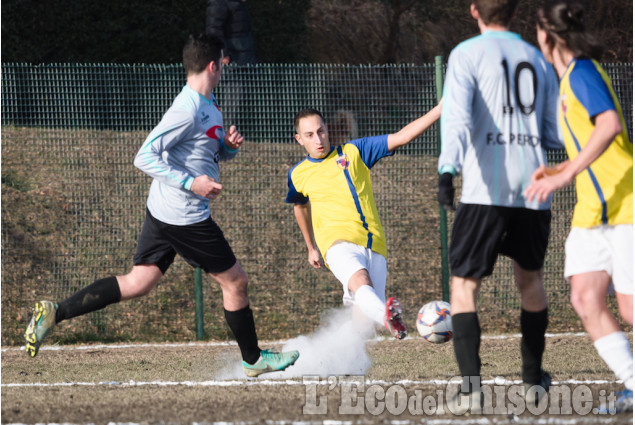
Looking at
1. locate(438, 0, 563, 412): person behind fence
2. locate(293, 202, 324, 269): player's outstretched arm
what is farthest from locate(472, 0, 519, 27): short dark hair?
locate(293, 202, 324, 269): player's outstretched arm

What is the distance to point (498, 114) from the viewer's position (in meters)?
4.76

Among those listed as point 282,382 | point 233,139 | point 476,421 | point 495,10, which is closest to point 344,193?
point 233,139

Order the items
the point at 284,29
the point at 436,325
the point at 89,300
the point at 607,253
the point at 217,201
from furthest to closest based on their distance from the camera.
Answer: the point at 284,29 → the point at 217,201 → the point at 89,300 → the point at 436,325 → the point at 607,253

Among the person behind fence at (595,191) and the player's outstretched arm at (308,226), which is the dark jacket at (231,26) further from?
the person behind fence at (595,191)

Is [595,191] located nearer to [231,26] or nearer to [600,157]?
[600,157]

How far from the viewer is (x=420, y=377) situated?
6.44 m

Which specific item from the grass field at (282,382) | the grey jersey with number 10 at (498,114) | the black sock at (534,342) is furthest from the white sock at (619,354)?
the grey jersey with number 10 at (498,114)

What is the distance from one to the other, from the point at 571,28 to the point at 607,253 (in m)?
1.11

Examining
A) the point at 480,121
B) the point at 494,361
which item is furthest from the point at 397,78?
the point at 480,121

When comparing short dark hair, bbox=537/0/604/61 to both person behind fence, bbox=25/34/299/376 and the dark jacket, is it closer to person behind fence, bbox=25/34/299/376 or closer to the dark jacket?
person behind fence, bbox=25/34/299/376

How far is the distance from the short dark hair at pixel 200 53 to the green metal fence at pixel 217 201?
11.1ft

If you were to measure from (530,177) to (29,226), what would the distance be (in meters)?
6.87

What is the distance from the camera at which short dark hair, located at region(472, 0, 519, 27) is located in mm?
4824

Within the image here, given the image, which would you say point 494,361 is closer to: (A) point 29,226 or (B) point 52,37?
→ (A) point 29,226
